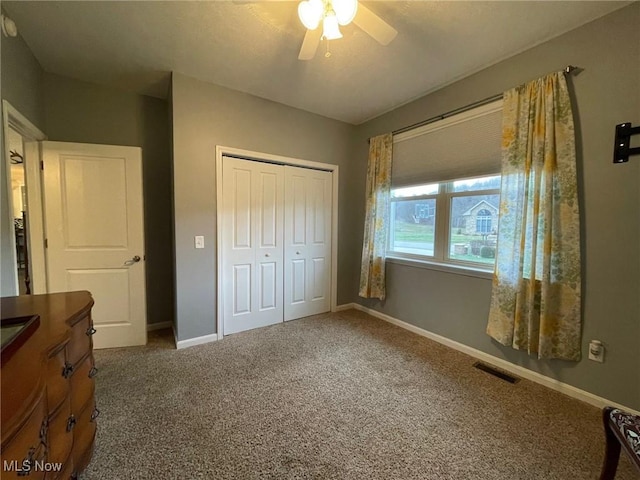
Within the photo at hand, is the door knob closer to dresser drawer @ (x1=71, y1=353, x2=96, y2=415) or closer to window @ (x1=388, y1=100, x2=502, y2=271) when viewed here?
dresser drawer @ (x1=71, y1=353, x2=96, y2=415)

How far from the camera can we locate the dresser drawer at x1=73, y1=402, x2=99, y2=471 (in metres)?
1.21

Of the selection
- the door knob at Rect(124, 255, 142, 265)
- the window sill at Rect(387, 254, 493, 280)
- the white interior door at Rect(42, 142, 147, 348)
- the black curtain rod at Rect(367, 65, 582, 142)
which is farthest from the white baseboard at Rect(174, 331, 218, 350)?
the black curtain rod at Rect(367, 65, 582, 142)

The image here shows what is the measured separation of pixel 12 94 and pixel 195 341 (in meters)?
2.41

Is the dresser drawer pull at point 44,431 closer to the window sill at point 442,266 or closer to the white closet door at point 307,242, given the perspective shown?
the white closet door at point 307,242

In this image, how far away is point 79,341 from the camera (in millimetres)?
1263

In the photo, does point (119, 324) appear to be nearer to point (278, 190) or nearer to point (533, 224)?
point (278, 190)

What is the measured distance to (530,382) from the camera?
84.0 inches

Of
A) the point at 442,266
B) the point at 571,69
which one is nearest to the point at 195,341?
the point at 442,266

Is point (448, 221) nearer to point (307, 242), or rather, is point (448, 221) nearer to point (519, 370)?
point (519, 370)

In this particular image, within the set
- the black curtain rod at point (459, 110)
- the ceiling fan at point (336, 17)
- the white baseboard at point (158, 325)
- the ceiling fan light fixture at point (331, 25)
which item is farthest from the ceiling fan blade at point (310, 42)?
the white baseboard at point (158, 325)

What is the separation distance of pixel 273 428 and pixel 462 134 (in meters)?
2.90
